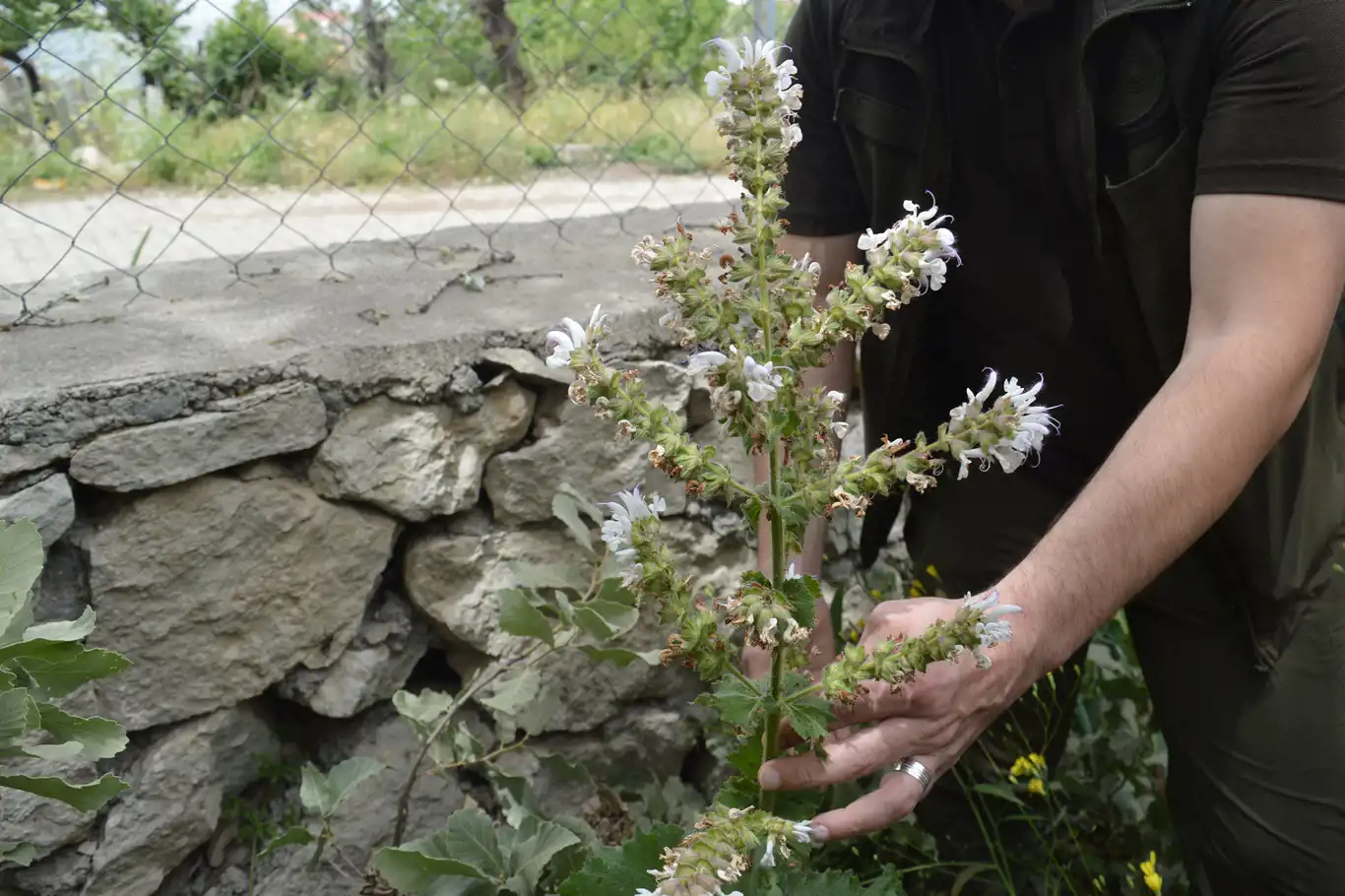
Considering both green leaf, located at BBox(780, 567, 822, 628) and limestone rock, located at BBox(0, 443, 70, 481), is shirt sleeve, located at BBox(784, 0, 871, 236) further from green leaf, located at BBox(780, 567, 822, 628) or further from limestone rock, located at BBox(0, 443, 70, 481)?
limestone rock, located at BBox(0, 443, 70, 481)

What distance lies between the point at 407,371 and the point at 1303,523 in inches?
58.1

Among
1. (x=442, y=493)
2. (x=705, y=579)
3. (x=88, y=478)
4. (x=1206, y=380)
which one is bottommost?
(x=705, y=579)

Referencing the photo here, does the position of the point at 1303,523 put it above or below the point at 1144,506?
below

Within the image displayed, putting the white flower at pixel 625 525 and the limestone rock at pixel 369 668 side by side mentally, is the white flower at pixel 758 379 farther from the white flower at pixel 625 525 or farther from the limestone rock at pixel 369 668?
the limestone rock at pixel 369 668

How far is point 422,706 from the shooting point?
192 centimetres

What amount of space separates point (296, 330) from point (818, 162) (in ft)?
3.10

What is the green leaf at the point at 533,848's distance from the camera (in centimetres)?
173

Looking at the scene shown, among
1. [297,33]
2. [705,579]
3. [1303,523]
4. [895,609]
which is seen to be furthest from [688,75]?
[895,609]

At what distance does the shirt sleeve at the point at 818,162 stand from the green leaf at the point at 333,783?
44.0 inches

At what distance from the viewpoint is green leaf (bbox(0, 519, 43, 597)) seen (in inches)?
52.2

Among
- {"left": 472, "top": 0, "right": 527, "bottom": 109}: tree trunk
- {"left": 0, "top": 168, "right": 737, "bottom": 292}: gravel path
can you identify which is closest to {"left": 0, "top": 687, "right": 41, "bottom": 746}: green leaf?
{"left": 0, "top": 168, "right": 737, "bottom": 292}: gravel path

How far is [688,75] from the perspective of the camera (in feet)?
10.0

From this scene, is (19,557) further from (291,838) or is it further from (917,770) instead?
(917,770)

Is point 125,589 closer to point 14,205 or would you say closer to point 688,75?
point 14,205
